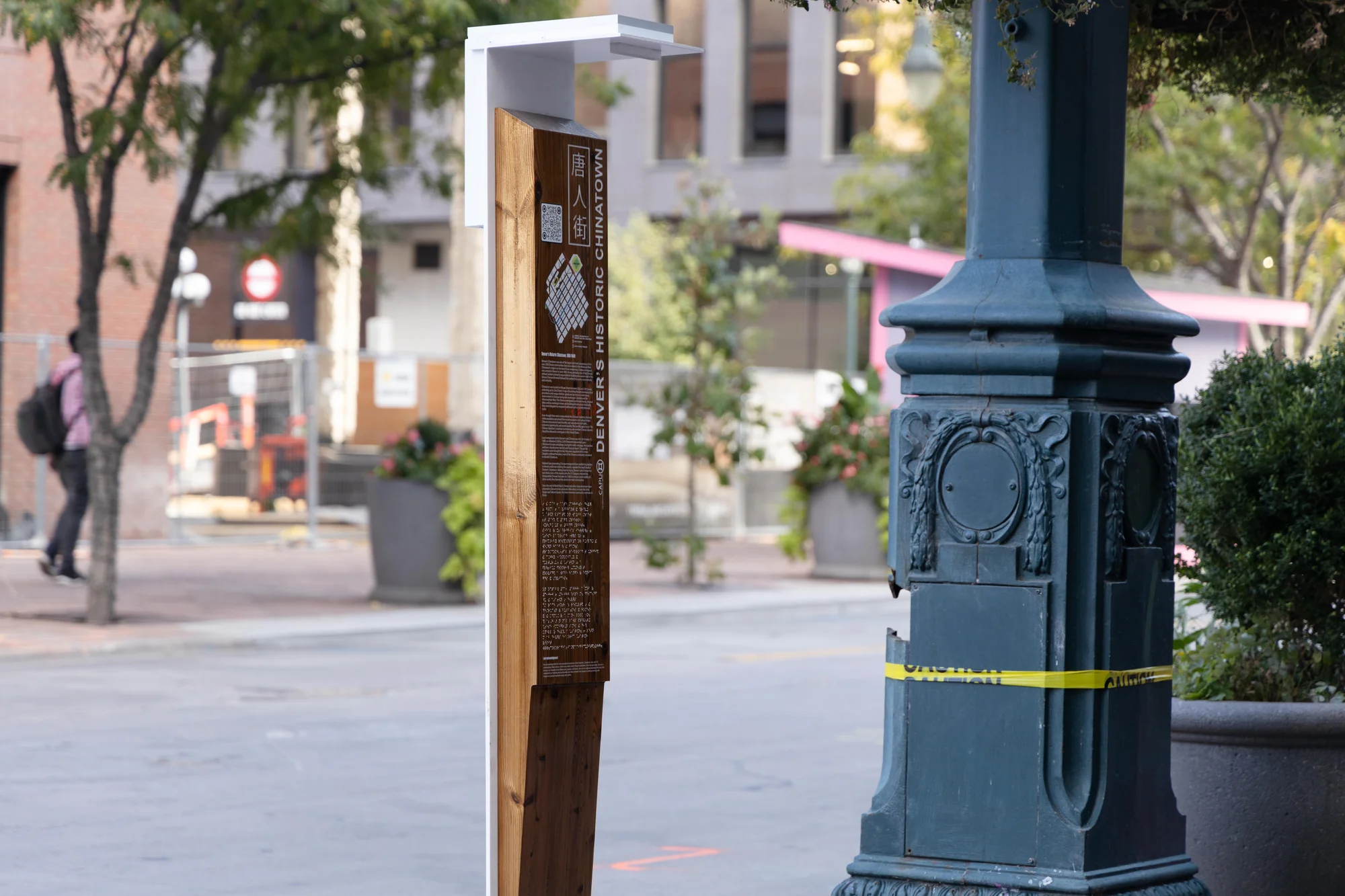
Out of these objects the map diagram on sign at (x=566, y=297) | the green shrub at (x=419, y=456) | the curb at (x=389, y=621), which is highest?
the map diagram on sign at (x=566, y=297)

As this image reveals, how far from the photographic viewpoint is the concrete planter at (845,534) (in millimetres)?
20969

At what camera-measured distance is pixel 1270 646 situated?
20.1 feet

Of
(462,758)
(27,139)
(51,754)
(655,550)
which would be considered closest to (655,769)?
(462,758)

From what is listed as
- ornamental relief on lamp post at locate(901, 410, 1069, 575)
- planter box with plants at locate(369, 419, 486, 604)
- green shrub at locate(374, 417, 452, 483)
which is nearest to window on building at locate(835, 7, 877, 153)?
green shrub at locate(374, 417, 452, 483)

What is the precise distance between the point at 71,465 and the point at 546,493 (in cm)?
1344

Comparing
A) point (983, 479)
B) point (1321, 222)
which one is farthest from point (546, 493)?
point (1321, 222)

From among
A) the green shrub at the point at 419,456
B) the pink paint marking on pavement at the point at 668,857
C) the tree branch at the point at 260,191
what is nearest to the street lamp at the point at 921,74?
the green shrub at the point at 419,456

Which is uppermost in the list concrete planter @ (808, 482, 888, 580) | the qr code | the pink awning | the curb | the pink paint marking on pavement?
the pink awning

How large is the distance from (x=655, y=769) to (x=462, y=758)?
0.98 meters

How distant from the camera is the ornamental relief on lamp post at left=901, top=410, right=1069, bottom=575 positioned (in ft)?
14.7

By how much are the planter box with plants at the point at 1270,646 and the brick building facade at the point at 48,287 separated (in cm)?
→ 1731

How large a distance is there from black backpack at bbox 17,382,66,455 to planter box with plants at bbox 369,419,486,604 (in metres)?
2.96

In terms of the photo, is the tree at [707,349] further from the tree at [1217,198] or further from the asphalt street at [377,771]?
the asphalt street at [377,771]

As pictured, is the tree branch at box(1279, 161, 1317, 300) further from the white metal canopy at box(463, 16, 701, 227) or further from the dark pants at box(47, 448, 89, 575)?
the white metal canopy at box(463, 16, 701, 227)
